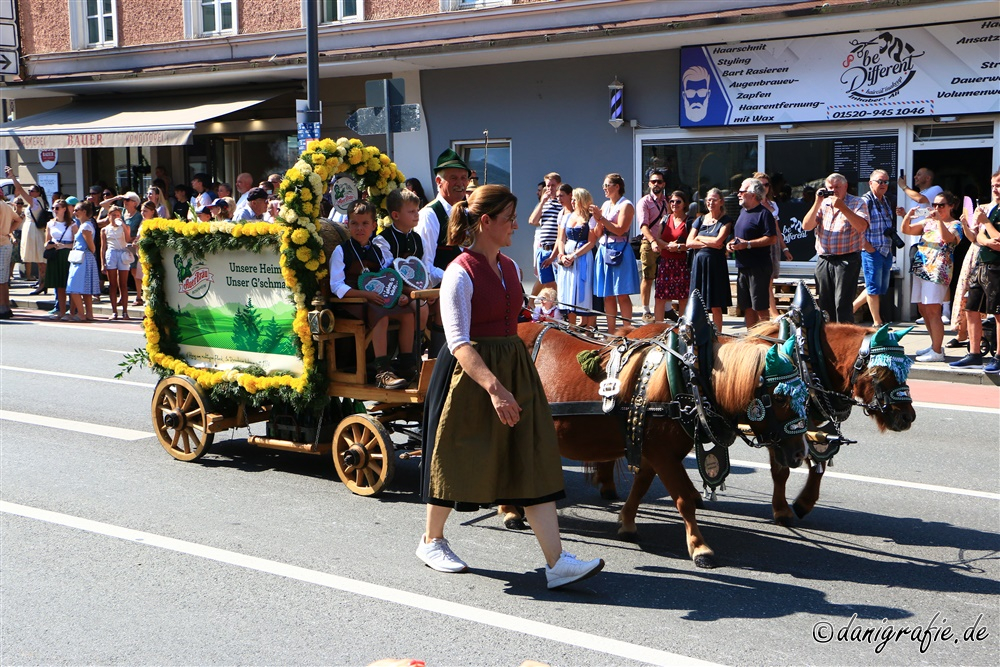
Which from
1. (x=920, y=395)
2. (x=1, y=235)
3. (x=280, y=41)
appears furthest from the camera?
(x=280, y=41)

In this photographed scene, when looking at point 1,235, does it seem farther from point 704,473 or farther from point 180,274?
point 704,473

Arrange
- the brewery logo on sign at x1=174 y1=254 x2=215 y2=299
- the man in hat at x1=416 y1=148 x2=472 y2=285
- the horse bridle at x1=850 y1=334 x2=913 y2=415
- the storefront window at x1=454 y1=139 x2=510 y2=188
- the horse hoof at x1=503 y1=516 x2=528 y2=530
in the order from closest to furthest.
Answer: the horse bridle at x1=850 y1=334 x2=913 y2=415, the horse hoof at x1=503 y1=516 x2=528 y2=530, the man in hat at x1=416 y1=148 x2=472 y2=285, the brewery logo on sign at x1=174 y1=254 x2=215 y2=299, the storefront window at x1=454 y1=139 x2=510 y2=188

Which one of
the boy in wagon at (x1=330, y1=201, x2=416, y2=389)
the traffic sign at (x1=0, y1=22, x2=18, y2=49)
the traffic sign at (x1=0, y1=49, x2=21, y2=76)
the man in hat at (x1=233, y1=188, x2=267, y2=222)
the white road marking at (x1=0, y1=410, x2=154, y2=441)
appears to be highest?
the traffic sign at (x1=0, y1=22, x2=18, y2=49)

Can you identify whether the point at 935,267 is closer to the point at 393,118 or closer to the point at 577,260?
the point at 577,260

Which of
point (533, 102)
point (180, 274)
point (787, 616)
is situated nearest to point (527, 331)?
point (787, 616)

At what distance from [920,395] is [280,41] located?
14769 millimetres

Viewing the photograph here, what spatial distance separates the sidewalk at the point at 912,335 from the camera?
1101cm

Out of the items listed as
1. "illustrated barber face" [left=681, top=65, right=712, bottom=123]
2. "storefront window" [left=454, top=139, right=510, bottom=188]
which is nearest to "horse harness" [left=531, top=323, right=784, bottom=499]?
"illustrated barber face" [left=681, top=65, right=712, bottom=123]

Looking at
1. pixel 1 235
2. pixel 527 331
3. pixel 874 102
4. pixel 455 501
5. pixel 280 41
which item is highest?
pixel 280 41

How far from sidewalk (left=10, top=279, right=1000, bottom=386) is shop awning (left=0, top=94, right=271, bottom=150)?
122 inches

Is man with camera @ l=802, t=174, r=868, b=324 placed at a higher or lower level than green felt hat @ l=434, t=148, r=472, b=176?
lower

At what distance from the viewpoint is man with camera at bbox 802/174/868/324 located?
11930mm

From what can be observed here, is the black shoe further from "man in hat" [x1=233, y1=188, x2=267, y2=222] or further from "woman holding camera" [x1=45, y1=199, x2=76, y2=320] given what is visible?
"woman holding camera" [x1=45, y1=199, x2=76, y2=320]

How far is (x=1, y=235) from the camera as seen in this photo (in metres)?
17.4
